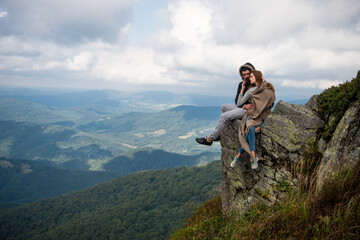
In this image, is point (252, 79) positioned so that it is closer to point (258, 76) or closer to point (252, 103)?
point (258, 76)

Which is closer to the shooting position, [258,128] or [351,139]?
[351,139]

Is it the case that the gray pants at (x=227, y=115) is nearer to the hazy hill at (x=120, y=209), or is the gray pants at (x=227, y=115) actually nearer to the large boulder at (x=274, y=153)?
the large boulder at (x=274, y=153)

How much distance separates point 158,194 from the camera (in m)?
140

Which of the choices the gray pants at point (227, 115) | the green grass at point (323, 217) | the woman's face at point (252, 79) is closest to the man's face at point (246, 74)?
the woman's face at point (252, 79)

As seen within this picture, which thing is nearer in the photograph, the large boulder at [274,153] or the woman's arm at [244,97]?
the large boulder at [274,153]

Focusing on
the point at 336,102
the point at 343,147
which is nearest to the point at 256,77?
the point at 336,102

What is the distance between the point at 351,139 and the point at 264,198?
286 centimetres

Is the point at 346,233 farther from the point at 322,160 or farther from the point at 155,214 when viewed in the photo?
the point at 155,214

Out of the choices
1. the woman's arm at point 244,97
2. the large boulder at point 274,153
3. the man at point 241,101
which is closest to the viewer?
the large boulder at point 274,153

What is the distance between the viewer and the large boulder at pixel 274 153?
6.18 m

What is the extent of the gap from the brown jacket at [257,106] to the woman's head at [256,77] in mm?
148

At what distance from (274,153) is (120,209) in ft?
454

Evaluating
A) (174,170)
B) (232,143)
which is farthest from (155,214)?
(232,143)

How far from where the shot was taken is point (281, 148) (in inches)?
257
